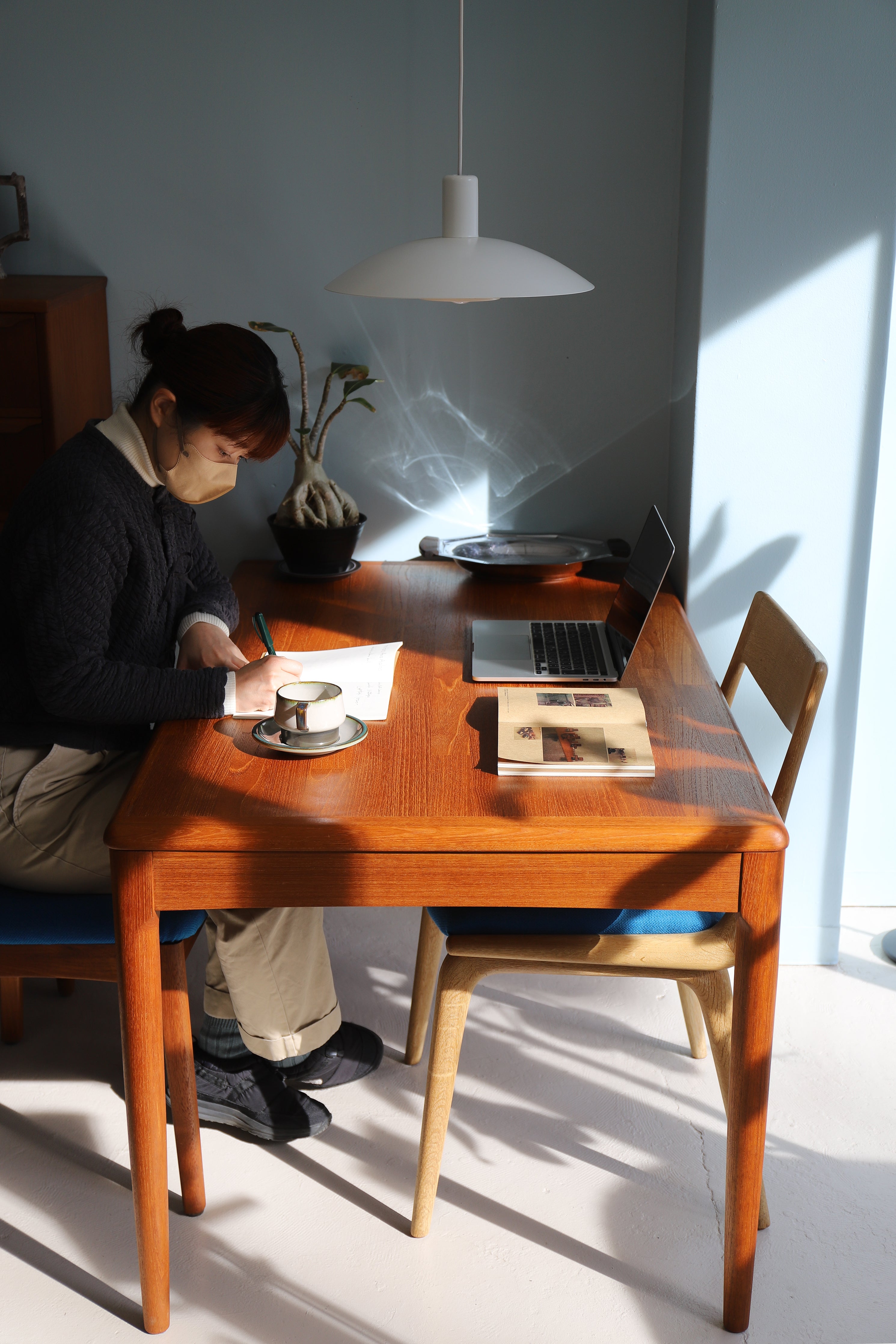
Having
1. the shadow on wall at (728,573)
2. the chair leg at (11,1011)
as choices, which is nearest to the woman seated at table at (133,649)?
the chair leg at (11,1011)

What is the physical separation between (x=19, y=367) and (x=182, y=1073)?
1.44 meters

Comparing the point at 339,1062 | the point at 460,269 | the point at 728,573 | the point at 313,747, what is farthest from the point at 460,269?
the point at 339,1062

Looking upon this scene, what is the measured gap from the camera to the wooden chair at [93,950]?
1654 mm

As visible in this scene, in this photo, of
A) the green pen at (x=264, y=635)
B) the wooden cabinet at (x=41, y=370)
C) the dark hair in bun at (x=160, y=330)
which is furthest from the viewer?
the wooden cabinet at (x=41, y=370)

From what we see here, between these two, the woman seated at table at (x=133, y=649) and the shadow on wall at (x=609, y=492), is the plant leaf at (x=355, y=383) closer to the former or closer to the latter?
the shadow on wall at (x=609, y=492)

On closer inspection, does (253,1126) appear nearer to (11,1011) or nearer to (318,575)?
(11,1011)

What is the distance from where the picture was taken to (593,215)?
2588mm

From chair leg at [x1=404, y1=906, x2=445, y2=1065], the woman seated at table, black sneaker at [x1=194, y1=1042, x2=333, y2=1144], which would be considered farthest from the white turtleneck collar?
black sneaker at [x1=194, y1=1042, x2=333, y2=1144]

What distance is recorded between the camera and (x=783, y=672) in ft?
6.19

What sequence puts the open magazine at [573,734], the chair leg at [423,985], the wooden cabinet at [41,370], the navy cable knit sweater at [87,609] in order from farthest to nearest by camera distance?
the wooden cabinet at [41,370]
the chair leg at [423,985]
the navy cable knit sweater at [87,609]
the open magazine at [573,734]

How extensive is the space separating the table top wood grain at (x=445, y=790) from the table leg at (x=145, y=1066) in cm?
8

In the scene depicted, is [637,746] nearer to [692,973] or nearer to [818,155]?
[692,973]

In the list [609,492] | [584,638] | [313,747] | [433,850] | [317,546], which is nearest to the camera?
[433,850]

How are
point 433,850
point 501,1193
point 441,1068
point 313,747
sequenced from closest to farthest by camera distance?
point 433,850 → point 313,747 → point 441,1068 → point 501,1193
